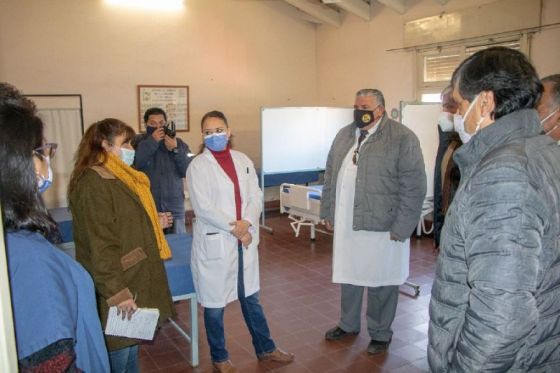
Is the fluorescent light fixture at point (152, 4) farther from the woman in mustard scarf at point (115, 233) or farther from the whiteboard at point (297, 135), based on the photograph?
the woman in mustard scarf at point (115, 233)

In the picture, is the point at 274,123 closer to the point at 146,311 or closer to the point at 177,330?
the point at 177,330

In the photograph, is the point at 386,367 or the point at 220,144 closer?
the point at 220,144

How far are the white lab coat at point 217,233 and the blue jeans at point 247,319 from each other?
0.04 m

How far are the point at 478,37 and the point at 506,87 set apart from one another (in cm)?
460

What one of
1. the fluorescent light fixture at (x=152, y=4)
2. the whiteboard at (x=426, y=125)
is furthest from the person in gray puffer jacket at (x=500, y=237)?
the fluorescent light fixture at (x=152, y=4)

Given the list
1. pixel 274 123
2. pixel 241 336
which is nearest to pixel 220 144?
pixel 241 336

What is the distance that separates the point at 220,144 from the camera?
8.09 feet

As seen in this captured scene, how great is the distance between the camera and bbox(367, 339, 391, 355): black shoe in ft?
9.13

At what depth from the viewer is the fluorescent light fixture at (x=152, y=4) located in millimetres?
6059

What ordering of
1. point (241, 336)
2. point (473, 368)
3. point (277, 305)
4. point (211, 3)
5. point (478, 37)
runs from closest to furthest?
point (473, 368)
point (241, 336)
point (277, 305)
point (478, 37)
point (211, 3)

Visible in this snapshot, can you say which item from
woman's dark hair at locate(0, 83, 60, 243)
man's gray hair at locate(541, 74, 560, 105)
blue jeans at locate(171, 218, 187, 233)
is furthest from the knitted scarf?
man's gray hair at locate(541, 74, 560, 105)

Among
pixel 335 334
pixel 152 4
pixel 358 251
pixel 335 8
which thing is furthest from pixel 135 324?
pixel 335 8

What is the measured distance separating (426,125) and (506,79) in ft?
13.2

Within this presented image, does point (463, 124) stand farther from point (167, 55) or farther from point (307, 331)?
point (167, 55)
